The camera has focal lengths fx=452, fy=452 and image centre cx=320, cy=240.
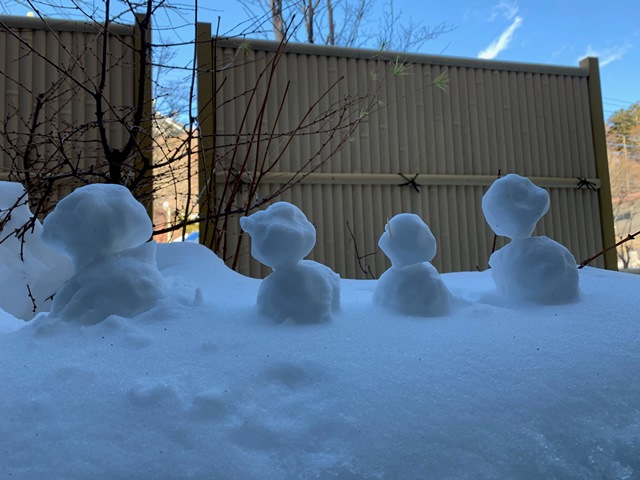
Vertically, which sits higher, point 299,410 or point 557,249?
point 557,249

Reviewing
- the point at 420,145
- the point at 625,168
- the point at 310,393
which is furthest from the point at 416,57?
the point at 625,168

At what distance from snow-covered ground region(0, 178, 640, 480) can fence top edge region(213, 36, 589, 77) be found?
10.1ft

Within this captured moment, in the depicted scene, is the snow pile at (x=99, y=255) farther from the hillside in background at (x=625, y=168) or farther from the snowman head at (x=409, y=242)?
the hillside in background at (x=625, y=168)

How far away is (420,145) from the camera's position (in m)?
3.89

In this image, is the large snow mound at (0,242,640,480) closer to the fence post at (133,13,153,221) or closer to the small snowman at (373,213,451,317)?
the small snowman at (373,213,451,317)

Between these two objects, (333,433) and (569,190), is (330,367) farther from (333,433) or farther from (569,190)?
(569,190)

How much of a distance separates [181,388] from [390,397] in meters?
0.24

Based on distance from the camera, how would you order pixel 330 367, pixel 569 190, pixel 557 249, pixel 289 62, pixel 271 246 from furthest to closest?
pixel 569 190, pixel 289 62, pixel 557 249, pixel 271 246, pixel 330 367

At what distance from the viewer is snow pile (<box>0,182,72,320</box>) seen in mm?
1063

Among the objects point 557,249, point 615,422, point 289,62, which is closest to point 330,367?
point 615,422

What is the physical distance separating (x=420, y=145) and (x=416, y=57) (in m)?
0.74

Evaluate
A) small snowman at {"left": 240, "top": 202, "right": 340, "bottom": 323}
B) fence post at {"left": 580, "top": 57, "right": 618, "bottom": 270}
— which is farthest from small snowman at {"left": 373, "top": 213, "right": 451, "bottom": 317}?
fence post at {"left": 580, "top": 57, "right": 618, "bottom": 270}

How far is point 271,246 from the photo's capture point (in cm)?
74

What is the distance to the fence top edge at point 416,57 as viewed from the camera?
A: 3.54 metres
